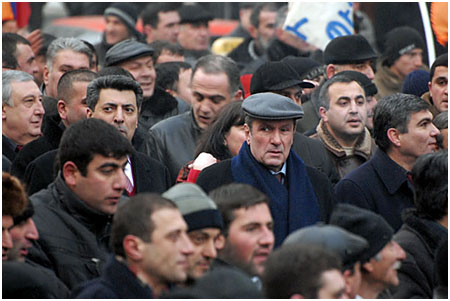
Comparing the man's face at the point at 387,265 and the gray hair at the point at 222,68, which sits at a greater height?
the gray hair at the point at 222,68

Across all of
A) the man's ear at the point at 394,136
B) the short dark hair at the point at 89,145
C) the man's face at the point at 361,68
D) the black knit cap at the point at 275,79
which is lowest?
the man's face at the point at 361,68

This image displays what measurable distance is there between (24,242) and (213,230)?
936mm

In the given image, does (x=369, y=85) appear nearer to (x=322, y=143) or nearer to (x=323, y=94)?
(x=323, y=94)

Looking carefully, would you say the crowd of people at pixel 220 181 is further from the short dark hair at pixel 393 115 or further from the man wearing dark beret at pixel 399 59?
the man wearing dark beret at pixel 399 59

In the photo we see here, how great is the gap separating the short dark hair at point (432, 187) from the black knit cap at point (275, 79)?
2.05 m

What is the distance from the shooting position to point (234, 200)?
19.0 feet

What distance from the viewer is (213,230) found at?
5.53 m

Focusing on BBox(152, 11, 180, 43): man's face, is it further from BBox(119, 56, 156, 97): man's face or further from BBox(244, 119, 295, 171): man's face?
BBox(244, 119, 295, 171): man's face

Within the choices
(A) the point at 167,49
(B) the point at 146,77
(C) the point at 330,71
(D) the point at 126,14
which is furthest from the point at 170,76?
(D) the point at 126,14

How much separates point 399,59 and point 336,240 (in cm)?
675

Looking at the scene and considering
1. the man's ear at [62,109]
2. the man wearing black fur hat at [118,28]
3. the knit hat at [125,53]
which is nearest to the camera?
the man's ear at [62,109]

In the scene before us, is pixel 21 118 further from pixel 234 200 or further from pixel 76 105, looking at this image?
pixel 234 200

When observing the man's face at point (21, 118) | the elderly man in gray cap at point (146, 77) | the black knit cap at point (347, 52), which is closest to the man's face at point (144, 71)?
the elderly man in gray cap at point (146, 77)

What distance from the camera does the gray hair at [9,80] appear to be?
324 inches
